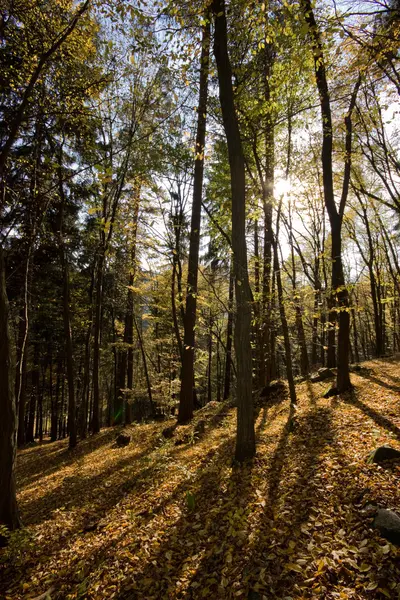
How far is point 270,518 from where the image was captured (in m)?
3.63

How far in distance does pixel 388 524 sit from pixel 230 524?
1.85 meters

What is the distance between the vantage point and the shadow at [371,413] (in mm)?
5072

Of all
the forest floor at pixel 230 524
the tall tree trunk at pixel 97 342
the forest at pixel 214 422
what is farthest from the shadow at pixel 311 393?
the tall tree trunk at pixel 97 342

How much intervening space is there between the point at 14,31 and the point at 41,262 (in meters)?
9.60

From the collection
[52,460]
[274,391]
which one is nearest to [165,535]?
[274,391]

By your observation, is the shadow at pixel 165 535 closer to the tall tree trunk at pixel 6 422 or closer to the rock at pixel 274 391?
the tall tree trunk at pixel 6 422

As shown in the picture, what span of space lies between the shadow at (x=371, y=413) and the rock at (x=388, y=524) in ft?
6.81

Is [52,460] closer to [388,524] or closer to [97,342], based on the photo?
[97,342]

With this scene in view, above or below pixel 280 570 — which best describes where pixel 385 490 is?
above

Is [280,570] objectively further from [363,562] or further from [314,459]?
[314,459]

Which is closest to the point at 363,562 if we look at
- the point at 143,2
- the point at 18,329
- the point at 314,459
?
the point at 314,459

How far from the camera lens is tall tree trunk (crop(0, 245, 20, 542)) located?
12.2ft

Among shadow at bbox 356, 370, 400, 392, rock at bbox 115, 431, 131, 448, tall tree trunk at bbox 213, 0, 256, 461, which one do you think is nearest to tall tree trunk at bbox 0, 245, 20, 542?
tall tree trunk at bbox 213, 0, 256, 461

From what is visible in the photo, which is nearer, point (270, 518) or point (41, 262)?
point (270, 518)
